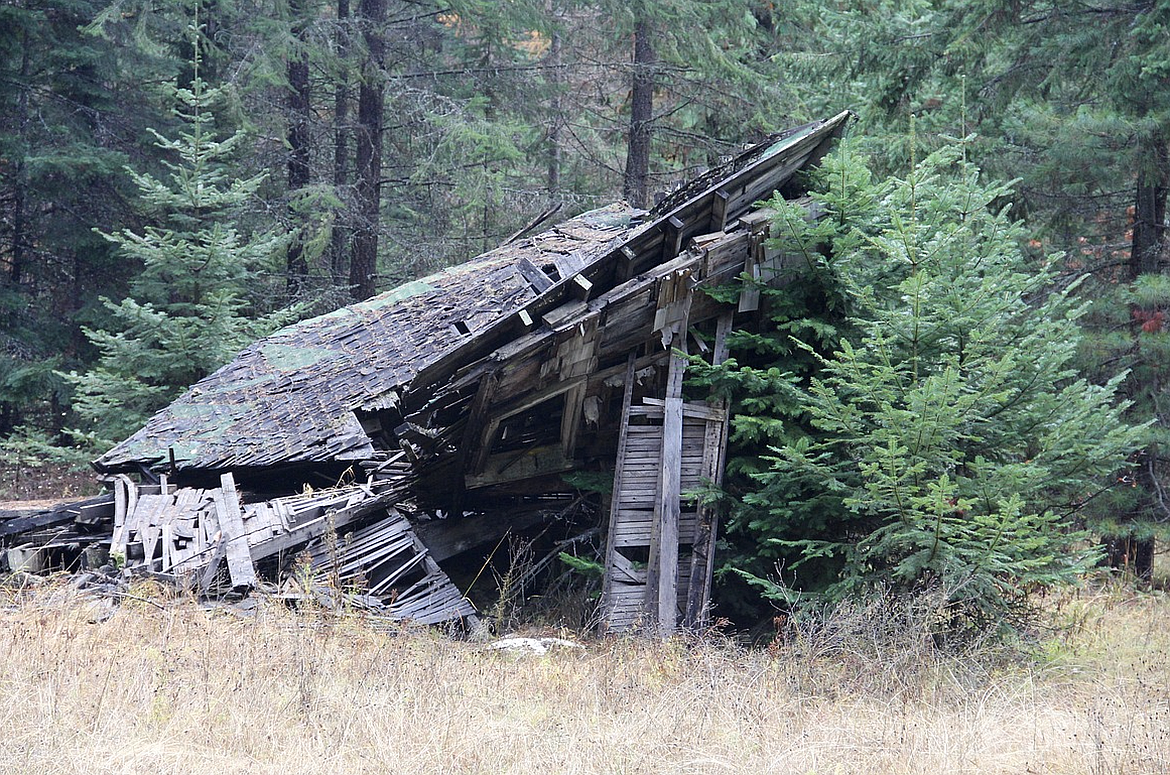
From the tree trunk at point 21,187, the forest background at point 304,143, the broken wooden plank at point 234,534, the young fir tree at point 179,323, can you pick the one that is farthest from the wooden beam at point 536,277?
the tree trunk at point 21,187

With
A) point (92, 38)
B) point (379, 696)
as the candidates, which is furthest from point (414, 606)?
point (92, 38)

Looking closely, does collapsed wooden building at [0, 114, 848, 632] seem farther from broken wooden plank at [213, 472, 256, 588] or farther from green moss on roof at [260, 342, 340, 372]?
green moss on roof at [260, 342, 340, 372]

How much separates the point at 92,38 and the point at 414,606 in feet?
59.4

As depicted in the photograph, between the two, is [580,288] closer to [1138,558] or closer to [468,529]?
[468,529]

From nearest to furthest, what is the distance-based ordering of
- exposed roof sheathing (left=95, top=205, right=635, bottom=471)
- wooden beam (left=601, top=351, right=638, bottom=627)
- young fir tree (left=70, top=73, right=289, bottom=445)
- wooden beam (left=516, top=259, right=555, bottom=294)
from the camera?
wooden beam (left=601, top=351, right=638, bottom=627), wooden beam (left=516, top=259, right=555, bottom=294), exposed roof sheathing (left=95, top=205, right=635, bottom=471), young fir tree (left=70, top=73, right=289, bottom=445)

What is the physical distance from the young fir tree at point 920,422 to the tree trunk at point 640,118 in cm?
1168

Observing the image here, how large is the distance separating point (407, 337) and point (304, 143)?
1143cm

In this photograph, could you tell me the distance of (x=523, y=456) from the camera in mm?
10320

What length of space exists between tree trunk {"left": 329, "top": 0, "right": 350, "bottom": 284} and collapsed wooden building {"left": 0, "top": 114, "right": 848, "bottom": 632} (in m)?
10.5

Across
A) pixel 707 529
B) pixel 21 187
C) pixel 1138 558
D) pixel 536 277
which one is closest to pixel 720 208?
pixel 536 277

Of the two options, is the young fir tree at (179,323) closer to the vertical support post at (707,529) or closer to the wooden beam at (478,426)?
the wooden beam at (478,426)

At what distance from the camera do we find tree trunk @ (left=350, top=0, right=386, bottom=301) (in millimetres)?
21266

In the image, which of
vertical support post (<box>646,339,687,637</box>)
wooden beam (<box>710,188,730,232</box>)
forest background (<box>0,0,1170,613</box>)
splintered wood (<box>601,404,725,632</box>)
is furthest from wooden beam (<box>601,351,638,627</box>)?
forest background (<box>0,0,1170,613</box>)

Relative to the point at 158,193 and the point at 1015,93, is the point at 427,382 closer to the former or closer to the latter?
the point at 1015,93
